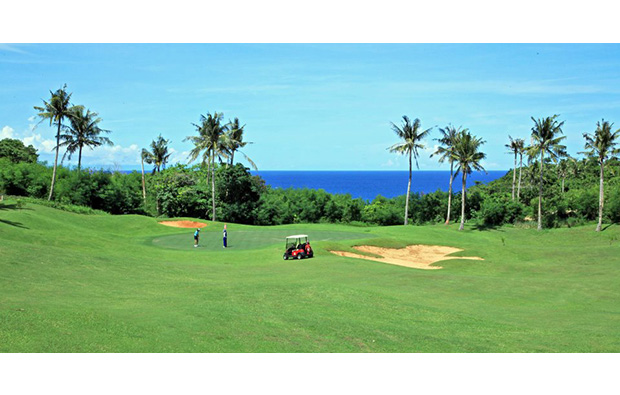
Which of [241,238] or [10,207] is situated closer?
[241,238]

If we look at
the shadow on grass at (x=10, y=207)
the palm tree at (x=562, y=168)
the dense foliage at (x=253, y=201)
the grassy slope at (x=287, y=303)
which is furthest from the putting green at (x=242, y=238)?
the palm tree at (x=562, y=168)

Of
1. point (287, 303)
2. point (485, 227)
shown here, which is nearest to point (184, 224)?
point (485, 227)

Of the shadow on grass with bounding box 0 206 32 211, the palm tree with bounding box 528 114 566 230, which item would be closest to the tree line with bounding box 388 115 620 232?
the palm tree with bounding box 528 114 566 230

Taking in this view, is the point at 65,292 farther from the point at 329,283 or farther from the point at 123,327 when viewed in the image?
the point at 329,283

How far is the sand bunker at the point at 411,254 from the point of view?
131ft

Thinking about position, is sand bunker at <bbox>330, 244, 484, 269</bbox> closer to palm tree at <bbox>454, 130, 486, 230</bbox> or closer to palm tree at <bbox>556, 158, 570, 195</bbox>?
palm tree at <bbox>454, 130, 486, 230</bbox>

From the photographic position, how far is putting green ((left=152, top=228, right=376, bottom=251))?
1718 inches

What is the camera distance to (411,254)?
43.7m

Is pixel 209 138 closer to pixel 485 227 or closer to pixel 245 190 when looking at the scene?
pixel 245 190

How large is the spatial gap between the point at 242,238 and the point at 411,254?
16328 millimetres

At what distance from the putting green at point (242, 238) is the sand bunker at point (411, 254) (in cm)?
528

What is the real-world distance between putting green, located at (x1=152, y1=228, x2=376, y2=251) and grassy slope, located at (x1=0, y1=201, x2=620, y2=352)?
5901 mm

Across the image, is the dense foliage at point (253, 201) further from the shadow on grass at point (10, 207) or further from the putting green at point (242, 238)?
the putting green at point (242, 238)

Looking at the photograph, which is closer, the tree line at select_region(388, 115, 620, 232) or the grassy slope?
the grassy slope
